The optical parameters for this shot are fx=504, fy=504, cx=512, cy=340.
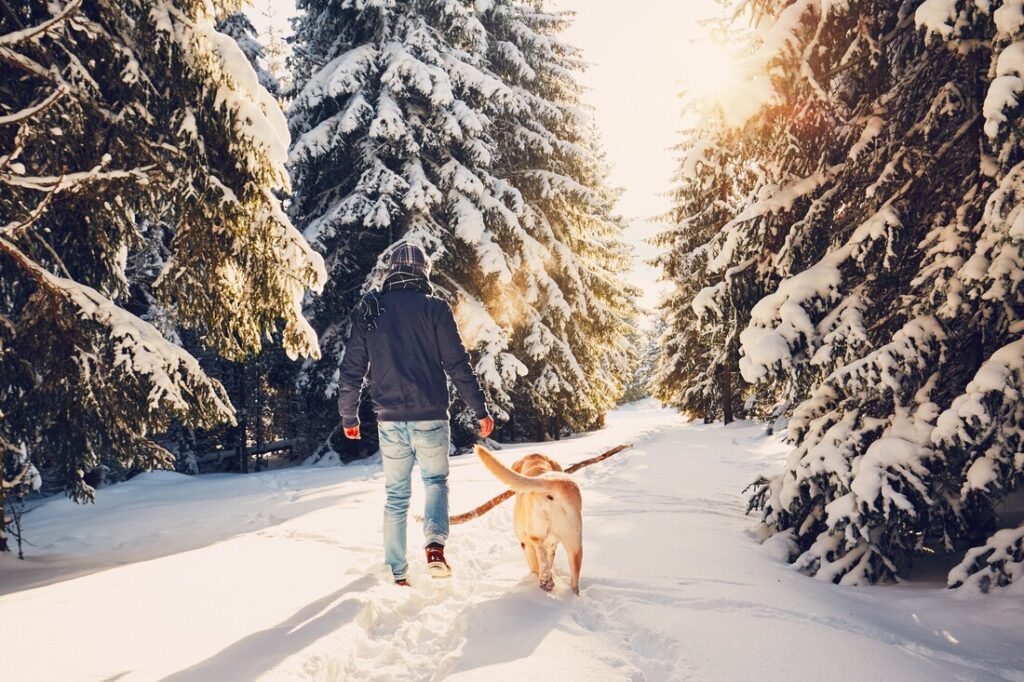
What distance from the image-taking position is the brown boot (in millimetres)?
3305

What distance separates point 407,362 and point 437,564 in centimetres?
135

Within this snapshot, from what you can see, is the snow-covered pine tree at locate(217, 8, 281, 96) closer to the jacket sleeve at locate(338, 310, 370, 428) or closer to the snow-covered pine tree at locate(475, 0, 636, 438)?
the snow-covered pine tree at locate(475, 0, 636, 438)

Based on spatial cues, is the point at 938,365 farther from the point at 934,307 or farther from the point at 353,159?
the point at 353,159

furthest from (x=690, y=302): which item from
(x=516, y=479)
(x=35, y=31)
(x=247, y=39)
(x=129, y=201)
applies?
(x=247, y=39)

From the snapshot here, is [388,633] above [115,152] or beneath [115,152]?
beneath

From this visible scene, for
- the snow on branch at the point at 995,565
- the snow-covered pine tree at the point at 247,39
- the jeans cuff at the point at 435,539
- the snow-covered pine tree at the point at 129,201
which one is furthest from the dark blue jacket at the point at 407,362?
the snow-covered pine tree at the point at 247,39

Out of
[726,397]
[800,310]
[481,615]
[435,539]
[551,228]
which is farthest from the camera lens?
[726,397]

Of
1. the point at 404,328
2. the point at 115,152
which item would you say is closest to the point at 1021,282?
the point at 404,328

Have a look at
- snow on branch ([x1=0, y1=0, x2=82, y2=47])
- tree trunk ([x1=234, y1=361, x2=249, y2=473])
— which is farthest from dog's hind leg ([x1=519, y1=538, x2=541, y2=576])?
tree trunk ([x1=234, y1=361, x2=249, y2=473])

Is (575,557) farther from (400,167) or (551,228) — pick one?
(551,228)

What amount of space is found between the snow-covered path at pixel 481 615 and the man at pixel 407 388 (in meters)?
0.39

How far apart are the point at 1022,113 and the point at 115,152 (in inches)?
238

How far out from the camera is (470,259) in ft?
38.8

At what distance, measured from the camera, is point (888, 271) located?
3.60m
